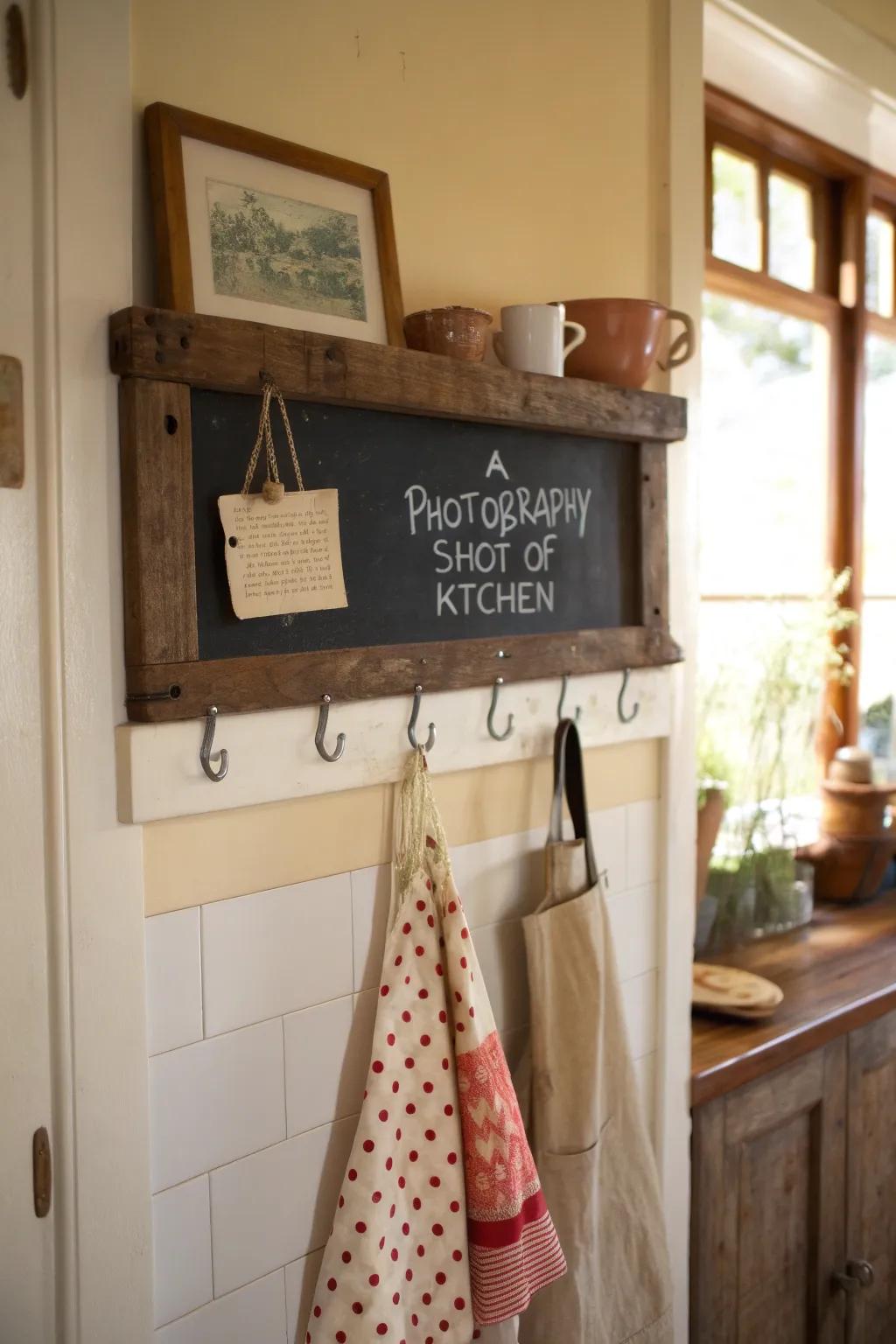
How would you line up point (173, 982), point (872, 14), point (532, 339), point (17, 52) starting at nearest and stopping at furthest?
1. point (17, 52)
2. point (173, 982)
3. point (532, 339)
4. point (872, 14)

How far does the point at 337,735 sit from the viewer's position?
1206 mm

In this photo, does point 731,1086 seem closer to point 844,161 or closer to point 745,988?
point 745,988

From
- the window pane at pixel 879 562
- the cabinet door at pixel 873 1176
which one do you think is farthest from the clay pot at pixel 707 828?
the window pane at pixel 879 562

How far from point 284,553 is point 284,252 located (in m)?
0.30

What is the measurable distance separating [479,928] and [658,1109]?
463mm

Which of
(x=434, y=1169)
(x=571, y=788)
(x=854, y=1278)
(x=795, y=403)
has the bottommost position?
(x=854, y=1278)

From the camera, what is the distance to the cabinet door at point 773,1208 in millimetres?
Result: 1688

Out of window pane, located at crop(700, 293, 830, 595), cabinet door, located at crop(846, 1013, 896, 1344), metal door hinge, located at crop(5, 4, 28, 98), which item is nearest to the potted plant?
window pane, located at crop(700, 293, 830, 595)

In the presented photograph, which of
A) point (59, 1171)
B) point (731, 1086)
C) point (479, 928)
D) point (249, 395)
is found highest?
point (249, 395)

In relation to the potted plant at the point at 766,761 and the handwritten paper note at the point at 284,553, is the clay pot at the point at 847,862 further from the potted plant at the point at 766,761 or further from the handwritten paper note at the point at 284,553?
the handwritten paper note at the point at 284,553

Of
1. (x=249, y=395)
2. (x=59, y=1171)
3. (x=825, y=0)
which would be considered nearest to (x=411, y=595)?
Answer: (x=249, y=395)

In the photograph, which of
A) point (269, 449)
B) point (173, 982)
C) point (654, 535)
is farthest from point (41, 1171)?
point (654, 535)

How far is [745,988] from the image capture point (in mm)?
1890

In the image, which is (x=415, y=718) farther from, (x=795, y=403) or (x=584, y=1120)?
(x=795, y=403)
